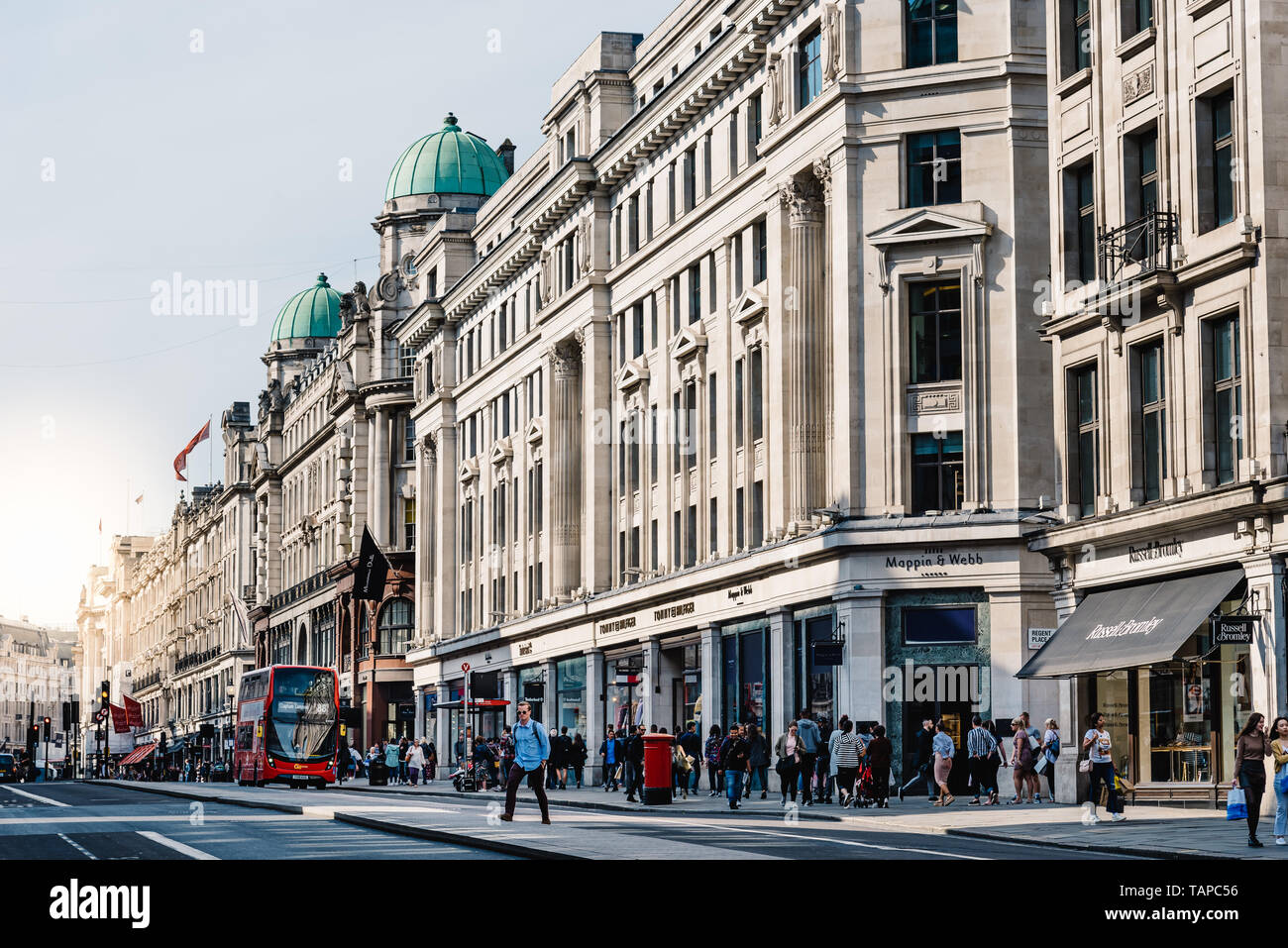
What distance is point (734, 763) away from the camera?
40531 millimetres

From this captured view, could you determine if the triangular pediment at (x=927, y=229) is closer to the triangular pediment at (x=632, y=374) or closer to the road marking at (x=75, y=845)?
the triangular pediment at (x=632, y=374)

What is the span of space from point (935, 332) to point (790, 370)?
4.39 meters

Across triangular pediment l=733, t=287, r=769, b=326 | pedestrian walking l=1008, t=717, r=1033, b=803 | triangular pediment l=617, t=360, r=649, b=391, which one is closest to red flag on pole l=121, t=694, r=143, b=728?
triangular pediment l=617, t=360, r=649, b=391

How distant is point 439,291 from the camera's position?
87625mm

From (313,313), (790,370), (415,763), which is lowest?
(415,763)

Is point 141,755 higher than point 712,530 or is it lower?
lower

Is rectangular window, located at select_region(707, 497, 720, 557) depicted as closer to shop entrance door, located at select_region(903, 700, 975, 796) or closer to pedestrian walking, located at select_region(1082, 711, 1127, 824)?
shop entrance door, located at select_region(903, 700, 975, 796)

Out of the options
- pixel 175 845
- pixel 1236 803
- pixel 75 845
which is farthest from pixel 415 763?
pixel 1236 803

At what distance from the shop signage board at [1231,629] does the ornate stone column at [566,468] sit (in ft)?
128

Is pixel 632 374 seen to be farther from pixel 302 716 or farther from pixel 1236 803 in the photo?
pixel 1236 803

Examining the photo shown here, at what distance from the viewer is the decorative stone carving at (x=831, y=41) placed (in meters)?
47.5

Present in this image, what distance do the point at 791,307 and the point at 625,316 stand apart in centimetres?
1458
